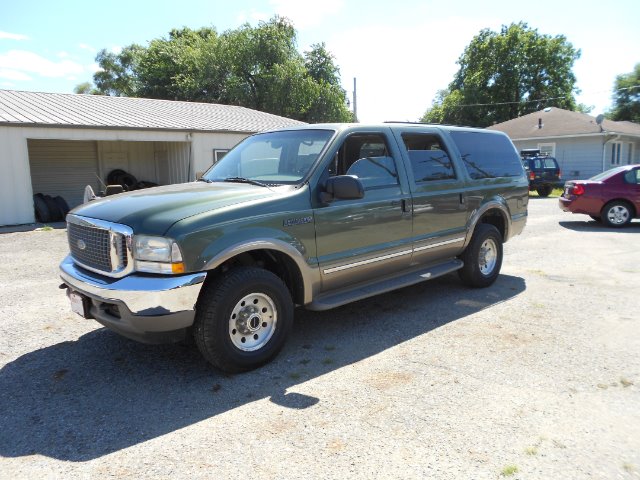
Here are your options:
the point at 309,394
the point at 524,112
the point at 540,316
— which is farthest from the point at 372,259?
the point at 524,112

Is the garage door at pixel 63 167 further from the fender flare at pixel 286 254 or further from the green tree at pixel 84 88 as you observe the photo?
the green tree at pixel 84 88

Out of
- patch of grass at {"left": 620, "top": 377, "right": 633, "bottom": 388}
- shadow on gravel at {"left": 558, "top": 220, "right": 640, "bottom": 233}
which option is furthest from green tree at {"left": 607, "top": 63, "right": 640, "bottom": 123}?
patch of grass at {"left": 620, "top": 377, "right": 633, "bottom": 388}

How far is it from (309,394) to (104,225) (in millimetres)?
1976

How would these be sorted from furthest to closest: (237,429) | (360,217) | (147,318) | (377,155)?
(377,155)
(360,217)
(147,318)
(237,429)

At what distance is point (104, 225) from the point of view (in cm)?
360

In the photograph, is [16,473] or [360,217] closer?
[16,473]

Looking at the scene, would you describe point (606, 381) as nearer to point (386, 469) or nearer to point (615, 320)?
point (615, 320)

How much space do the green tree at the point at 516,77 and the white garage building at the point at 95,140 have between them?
29129mm

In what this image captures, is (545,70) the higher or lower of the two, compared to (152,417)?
higher

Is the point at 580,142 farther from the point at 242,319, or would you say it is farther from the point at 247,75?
the point at 242,319

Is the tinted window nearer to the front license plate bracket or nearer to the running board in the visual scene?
the running board

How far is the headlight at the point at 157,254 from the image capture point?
3.36m

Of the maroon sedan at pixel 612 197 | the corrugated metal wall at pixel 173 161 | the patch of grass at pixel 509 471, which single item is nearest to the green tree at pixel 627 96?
the maroon sedan at pixel 612 197

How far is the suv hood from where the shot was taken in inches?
135
